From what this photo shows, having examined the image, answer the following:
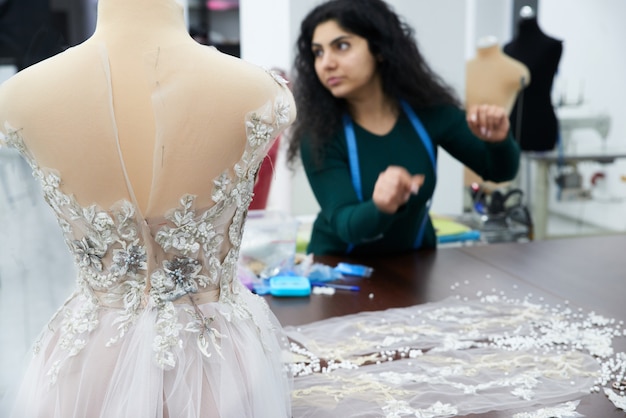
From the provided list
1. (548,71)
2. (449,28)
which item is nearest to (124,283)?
(449,28)

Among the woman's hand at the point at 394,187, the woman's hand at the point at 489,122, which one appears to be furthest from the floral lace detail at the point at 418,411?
the woman's hand at the point at 489,122

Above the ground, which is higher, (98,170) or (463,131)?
(98,170)

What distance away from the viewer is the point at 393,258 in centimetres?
191

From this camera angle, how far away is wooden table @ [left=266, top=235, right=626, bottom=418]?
153cm

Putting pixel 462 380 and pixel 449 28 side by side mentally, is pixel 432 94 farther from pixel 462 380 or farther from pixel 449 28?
pixel 449 28

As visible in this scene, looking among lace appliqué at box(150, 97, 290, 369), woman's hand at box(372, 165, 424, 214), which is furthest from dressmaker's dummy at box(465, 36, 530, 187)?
lace appliqué at box(150, 97, 290, 369)

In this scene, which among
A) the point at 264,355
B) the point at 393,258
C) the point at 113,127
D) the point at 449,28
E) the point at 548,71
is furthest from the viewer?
the point at 548,71

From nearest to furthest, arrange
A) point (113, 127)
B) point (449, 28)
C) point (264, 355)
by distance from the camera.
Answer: point (113, 127)
point (264, 355)
point (449, 28)

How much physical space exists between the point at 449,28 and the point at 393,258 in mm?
1801

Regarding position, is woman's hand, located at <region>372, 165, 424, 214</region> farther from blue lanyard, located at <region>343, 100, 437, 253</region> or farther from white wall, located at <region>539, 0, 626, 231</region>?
white wall, located at <region>539, 0, 626, 231</region>

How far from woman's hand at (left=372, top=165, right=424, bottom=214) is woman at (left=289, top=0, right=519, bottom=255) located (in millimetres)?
246

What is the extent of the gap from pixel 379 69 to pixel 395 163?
0.28 meters

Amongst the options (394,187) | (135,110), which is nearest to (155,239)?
(135,110)

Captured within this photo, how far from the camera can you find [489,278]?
5.69 feet
